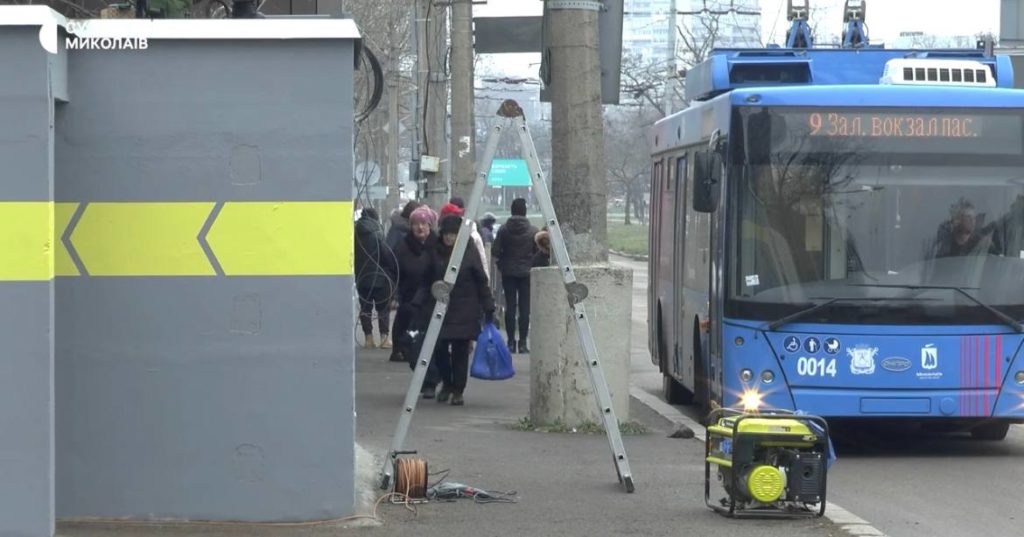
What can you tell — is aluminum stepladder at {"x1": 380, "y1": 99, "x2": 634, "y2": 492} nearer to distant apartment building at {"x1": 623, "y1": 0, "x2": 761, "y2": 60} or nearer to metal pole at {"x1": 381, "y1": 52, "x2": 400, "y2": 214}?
distant apartment building at {"x1": 623, "y1": 0, "x2": 761, "y2": 60}

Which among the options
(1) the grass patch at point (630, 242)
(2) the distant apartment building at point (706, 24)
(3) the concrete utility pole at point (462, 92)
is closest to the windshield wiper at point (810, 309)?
(3) the concrete utility pole at point (462, 92)

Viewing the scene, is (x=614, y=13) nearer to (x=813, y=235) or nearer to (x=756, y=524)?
(x=813, y=235)

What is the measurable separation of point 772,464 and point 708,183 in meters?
4.12

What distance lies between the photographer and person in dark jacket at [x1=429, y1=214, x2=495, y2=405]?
1363 cm

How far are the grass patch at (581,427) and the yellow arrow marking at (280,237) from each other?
4574mm

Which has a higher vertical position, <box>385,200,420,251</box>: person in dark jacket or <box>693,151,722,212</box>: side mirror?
<box>693,151,722,212</box>: side mirror

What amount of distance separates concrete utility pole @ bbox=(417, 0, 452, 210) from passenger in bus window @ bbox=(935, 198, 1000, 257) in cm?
1421

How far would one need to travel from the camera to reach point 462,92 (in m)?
24.6

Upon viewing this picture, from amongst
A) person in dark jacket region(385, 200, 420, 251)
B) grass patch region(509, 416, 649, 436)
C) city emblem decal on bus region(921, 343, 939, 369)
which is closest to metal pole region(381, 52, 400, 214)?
person in dark jacket region(385, 200, 420, 251)

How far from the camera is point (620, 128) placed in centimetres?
9262

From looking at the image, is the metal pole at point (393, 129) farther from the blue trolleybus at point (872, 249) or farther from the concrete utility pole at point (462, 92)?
the blue trolleybus at point (872, 249)

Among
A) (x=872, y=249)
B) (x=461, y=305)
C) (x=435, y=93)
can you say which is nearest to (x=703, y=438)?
(x=872, y=249)

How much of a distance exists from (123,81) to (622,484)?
3.67 metres

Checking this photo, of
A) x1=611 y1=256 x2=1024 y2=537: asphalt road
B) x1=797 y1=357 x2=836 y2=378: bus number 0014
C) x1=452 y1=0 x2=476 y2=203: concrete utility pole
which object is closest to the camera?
x1=611 y1=256 x2=1024 y2=537: asphalt road
